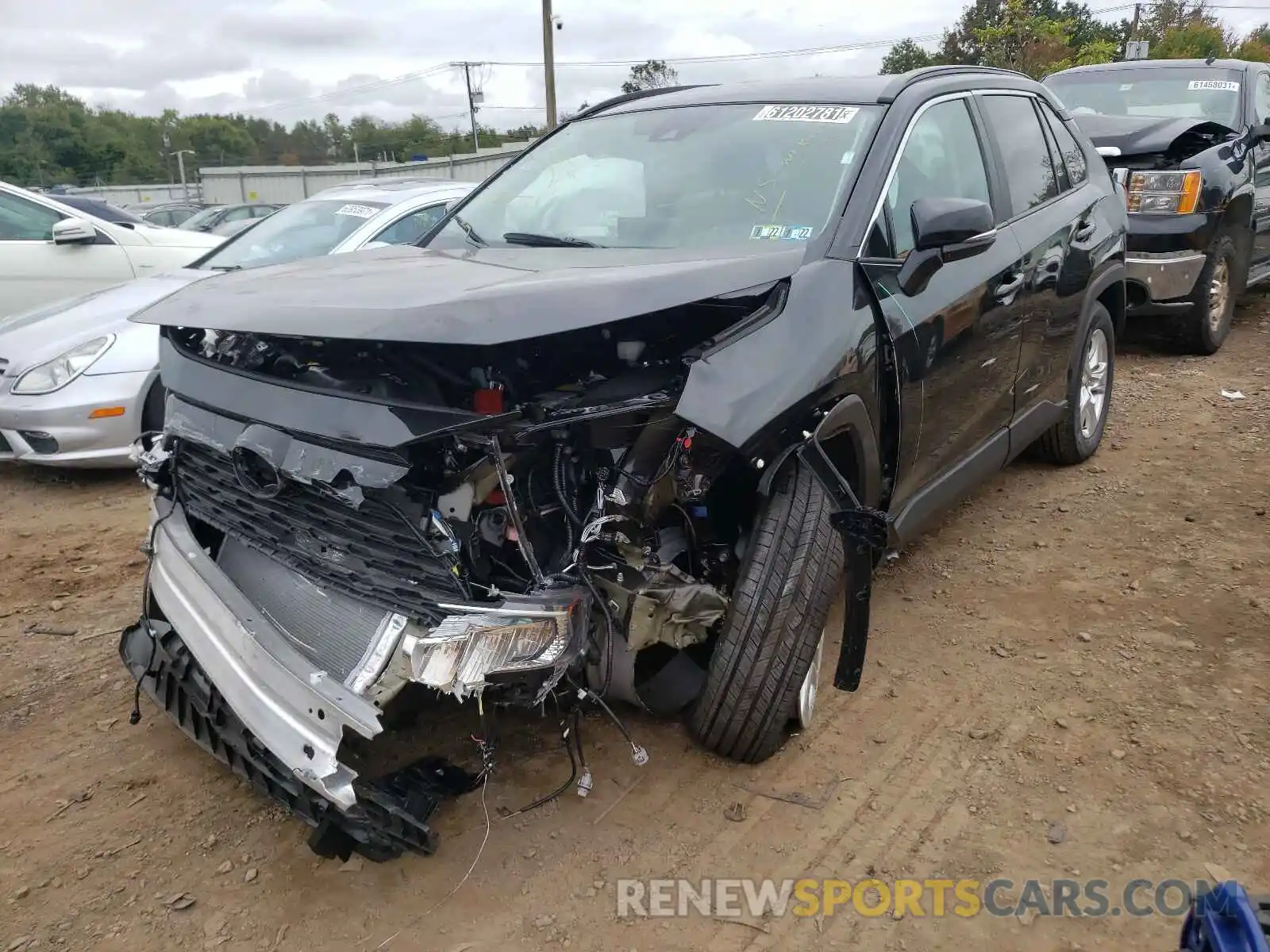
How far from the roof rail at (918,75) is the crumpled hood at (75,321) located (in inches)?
135

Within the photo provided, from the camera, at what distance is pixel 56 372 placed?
484 cm

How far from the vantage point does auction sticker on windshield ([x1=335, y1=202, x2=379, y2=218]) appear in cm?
563

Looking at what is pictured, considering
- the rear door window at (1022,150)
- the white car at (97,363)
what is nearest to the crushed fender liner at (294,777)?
the white car at (97,363)

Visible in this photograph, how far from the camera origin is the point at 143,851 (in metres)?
2.46

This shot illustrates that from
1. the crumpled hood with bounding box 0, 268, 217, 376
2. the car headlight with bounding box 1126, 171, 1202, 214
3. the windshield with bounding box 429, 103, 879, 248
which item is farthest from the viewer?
the car headlight with bounding box 1126, 171, 1202, 214

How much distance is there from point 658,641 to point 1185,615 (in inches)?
88.8

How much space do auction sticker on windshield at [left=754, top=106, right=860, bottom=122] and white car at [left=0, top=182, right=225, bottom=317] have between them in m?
4.75

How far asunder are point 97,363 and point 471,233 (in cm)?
258

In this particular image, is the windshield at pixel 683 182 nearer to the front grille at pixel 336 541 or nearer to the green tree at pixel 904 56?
the front grille at pixel 336 541

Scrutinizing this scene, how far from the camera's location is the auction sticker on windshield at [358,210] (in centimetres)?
563

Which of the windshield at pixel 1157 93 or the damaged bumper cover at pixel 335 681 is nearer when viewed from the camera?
the damaged bumper cover at pixel 335 681

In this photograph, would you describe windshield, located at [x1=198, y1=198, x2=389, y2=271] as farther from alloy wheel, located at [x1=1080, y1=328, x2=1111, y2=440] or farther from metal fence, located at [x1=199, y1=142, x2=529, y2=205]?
metal fence, located at [x1=199, y1=142, x2=529, y2=205]

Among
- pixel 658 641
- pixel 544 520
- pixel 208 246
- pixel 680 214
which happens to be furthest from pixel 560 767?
pixel 208 246

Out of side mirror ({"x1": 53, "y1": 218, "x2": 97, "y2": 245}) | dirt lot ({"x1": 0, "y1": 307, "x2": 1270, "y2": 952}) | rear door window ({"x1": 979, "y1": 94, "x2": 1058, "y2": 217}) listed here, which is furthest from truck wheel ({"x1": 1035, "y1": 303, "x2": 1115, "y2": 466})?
side mirror ({"x1": 53, "y1": 218, "x2": 97, "y2": 245})
